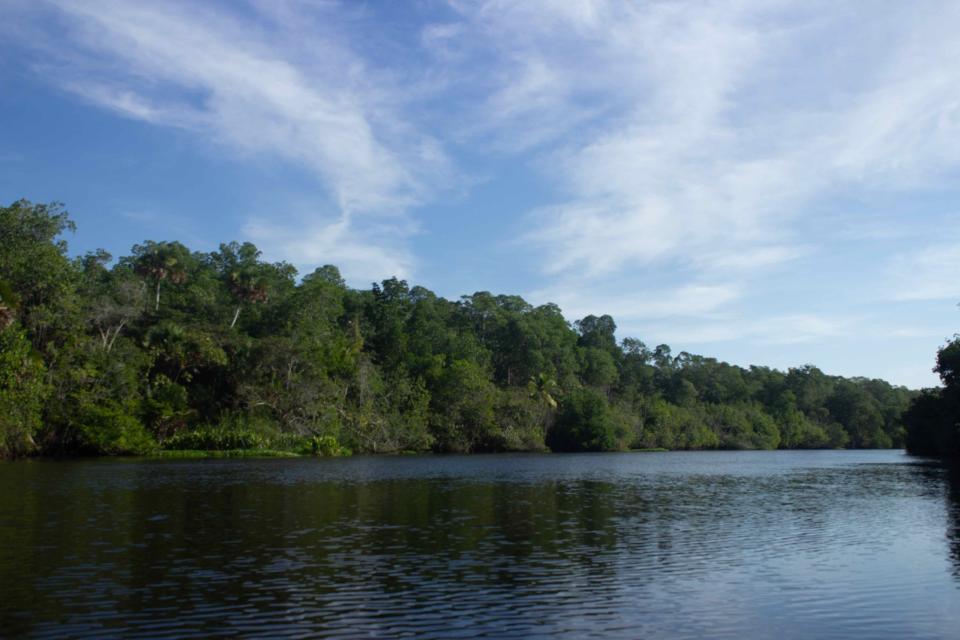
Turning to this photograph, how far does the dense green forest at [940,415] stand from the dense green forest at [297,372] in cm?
78

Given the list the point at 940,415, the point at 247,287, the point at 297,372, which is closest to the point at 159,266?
the point at 247,287

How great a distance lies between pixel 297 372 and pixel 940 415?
2669 inches

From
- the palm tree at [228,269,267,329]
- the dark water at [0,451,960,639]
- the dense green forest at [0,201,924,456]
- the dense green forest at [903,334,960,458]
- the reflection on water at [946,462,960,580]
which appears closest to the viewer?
the dark water at [0,451,960,639]

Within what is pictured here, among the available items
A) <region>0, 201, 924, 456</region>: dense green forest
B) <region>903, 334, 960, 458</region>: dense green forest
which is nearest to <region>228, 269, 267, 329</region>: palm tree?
<region>0, 201, 924, 456</region>: dense green forest

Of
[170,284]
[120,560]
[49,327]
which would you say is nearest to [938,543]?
[120,560]

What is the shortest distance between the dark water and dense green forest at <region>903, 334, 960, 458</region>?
1656 inches

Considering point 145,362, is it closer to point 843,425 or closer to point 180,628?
point 180,628

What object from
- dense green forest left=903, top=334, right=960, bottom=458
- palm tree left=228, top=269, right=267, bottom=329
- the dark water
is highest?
palm tree left=228, top=269, right=267, bottom=329

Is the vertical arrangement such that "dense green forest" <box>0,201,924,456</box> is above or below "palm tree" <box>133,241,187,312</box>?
below

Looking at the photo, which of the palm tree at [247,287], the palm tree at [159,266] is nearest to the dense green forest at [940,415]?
the palm tree at [247,287]

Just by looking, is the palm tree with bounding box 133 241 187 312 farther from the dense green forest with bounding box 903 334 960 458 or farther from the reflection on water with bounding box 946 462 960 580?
the dense green forest with bounding box 903 334 960 458

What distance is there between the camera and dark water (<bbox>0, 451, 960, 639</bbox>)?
556 inches

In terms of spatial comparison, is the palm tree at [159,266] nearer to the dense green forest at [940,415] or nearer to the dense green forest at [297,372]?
the dense green forest at [297,372]

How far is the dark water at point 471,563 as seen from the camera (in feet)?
46.4
